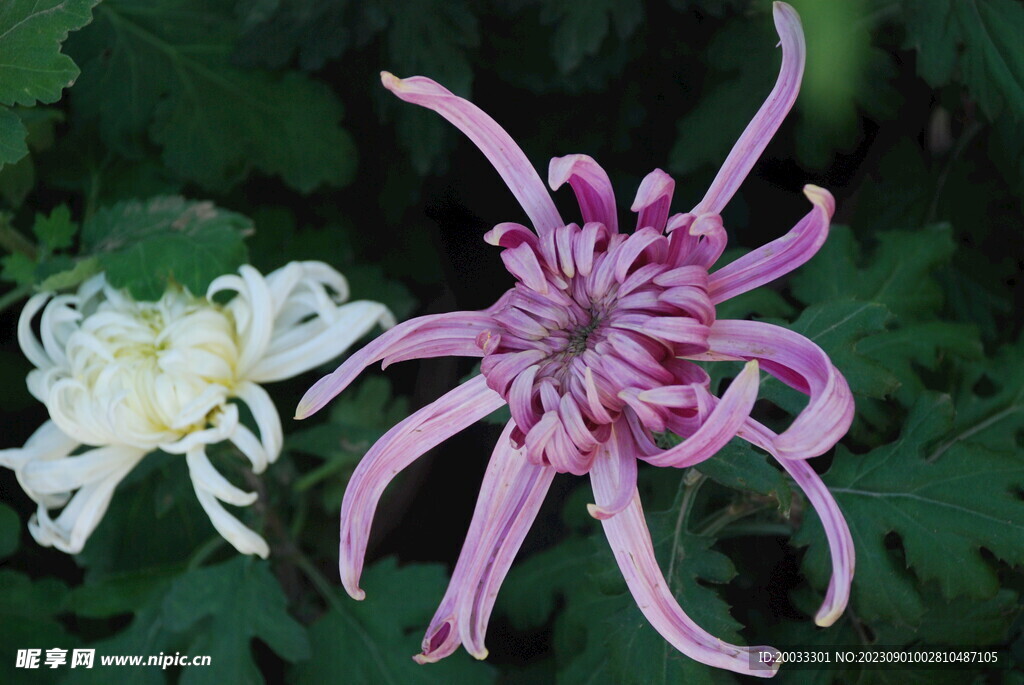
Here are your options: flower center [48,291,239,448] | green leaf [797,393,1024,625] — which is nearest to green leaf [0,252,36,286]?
flower center [48,291,239,448]

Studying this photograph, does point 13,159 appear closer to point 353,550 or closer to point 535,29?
point 353,550

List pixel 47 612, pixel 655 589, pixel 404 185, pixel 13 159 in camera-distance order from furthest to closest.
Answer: pixel 404 185 → pixel 47 612 → pixel 13 159 → pixel 655 589

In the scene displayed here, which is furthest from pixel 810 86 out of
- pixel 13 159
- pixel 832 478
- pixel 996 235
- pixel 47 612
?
pixel 47 612

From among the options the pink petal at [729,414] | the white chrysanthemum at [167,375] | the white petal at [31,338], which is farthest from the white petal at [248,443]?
the pink petal at [729,414]

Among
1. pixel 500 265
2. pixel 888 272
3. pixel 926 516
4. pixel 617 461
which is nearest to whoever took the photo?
pixel 617 461

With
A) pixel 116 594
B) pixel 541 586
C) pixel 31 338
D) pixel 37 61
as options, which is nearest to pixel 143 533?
pixel 116 594

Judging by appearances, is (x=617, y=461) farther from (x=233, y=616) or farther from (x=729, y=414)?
(x=233, y=616)

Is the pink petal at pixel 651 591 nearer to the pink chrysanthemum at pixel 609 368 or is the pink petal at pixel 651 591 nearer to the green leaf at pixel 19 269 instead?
the pink chrysanthemum at pixel 609 368
